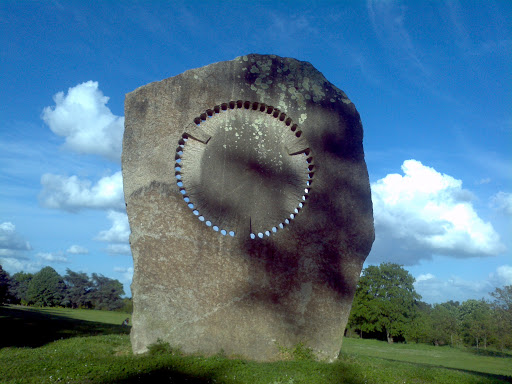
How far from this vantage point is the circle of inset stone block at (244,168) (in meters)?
7.29

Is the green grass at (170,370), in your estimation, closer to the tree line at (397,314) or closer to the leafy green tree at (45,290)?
the tree line at (397,314)

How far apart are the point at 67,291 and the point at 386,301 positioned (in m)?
28.7

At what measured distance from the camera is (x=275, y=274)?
7.12 meters

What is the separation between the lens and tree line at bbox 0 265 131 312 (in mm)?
34875

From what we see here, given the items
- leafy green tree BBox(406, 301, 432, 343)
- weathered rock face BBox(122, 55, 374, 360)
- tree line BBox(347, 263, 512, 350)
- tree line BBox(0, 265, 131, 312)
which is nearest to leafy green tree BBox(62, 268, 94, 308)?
tree line BBox(0, 265, 131, 312)

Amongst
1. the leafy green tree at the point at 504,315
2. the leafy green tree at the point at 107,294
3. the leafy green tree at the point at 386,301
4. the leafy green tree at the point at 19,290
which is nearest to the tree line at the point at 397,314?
the leafy green tree at the point at 386,301

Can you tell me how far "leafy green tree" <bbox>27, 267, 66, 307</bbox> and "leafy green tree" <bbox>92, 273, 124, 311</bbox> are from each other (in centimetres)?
330

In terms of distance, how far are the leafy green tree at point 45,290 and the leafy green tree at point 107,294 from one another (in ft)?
10.8

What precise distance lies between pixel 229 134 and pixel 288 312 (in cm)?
353

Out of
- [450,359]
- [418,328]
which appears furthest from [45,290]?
[450,359]

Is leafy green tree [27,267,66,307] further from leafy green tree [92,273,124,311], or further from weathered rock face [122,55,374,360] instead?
weathered rock face [122,55,374,360]

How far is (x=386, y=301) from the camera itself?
90.7ft

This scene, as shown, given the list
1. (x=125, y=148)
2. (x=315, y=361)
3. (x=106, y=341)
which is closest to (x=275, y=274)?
(x=315, y=361)

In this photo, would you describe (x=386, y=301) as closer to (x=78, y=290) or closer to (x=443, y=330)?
(x=443, y=330)
